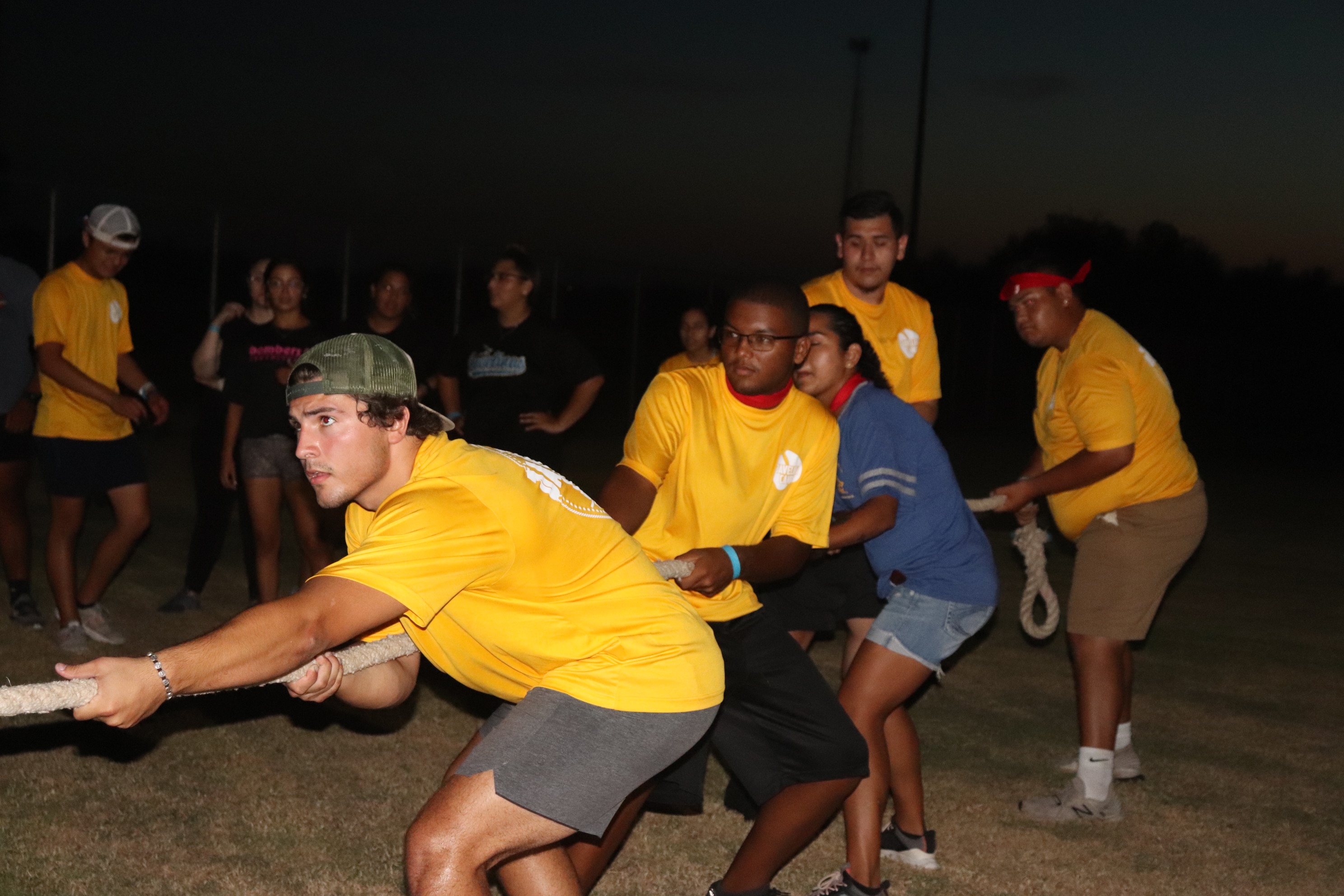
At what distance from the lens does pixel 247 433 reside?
720cm

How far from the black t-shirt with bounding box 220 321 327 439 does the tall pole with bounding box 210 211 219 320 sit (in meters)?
9.87

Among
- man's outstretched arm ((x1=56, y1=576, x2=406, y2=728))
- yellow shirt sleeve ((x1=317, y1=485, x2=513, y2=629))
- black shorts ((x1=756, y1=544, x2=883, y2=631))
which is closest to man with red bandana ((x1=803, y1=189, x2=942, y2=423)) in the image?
black shorts ((x1=756, y1=544, x2=883, y2=631))

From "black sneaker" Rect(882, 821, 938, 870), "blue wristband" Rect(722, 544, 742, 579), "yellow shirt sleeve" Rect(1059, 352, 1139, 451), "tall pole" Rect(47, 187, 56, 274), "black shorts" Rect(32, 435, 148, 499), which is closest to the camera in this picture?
"blue wristband" Rect(722, 544, 742, 579)

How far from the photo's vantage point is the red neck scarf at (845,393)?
438 cm

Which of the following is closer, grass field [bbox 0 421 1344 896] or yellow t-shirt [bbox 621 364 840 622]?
yellow t-shirt [bbox 621 364 840 622]

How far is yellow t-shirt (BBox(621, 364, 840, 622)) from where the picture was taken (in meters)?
3.84

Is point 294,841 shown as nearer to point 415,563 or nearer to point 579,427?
point 415,563

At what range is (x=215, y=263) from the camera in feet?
55.9

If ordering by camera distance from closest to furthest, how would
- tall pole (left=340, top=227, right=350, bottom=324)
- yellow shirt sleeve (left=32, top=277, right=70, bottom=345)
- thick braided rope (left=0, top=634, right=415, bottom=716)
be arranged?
thick braided rope (left=0, top=634, right=415, bottom=716)
yellow shirt sleeve (left=32, top=277, right=70, bottom=345)
tall pole (left=340, top=227, right=350, bottom=324)

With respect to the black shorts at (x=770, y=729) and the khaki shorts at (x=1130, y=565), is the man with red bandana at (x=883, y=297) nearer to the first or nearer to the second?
the khaki shorts at (x=1130, y=565)

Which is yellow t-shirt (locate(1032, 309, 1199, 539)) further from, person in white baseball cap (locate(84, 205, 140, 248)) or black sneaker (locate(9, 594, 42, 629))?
black sneaker (locate(9, 594, 42, 629))

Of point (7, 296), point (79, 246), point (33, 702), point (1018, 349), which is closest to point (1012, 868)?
point (33, 702)

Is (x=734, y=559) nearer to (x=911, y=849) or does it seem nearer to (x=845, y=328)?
(x=845, y=328)

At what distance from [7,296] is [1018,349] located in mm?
28154
